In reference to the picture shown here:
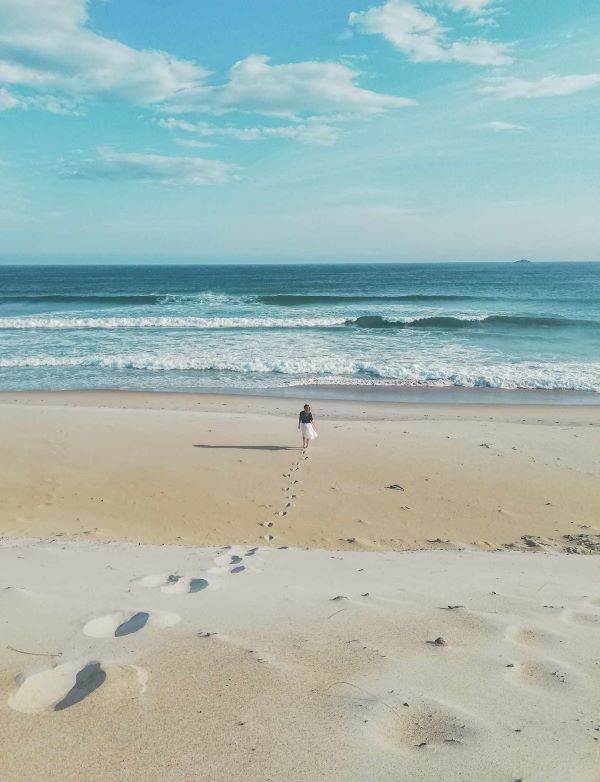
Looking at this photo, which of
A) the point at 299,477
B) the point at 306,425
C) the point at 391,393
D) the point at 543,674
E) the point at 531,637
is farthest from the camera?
the point at 391,393

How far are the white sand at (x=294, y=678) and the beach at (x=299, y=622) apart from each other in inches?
0.5

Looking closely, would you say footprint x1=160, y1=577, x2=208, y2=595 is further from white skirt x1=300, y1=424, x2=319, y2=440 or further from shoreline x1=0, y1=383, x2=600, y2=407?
shoreline x1=0, y1=383, x2=600, y2=407

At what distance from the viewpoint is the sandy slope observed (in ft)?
22.9

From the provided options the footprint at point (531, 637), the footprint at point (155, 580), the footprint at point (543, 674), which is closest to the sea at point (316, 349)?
the footprint at point (155, 580)

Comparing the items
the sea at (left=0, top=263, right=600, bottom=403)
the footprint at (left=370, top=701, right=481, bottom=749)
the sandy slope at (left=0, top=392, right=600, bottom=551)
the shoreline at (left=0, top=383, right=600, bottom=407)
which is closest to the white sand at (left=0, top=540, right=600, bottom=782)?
the footprint at (left=370, top=701, right=481, bottom=749)

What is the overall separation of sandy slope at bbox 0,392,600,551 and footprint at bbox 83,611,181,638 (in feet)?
9.76

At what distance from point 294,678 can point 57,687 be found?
1168mm

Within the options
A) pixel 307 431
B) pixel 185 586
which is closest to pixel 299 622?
pixel 185 586

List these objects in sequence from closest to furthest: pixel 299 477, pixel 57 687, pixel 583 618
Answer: pixel 57 687 < pixel 583 618 < pixel 299 477

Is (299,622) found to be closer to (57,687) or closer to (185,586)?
(185,586)

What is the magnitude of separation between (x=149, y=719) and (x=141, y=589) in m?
1.73

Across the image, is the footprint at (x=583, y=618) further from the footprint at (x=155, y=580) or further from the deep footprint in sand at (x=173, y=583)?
the footprint at (x=155, y=580)

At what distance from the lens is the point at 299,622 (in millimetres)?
3434

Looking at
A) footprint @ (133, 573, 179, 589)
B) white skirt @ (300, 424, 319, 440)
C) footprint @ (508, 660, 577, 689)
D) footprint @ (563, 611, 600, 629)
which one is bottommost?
white skirt @ (300, 424, 319, 440)
